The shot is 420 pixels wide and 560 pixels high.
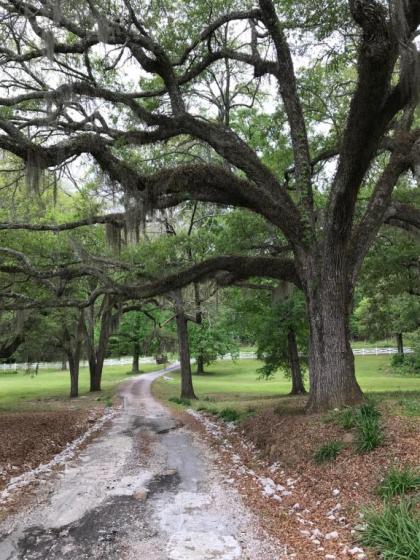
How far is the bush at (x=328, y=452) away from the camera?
260 inches

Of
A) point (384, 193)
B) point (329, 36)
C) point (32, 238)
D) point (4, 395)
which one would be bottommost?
point (4, 395)

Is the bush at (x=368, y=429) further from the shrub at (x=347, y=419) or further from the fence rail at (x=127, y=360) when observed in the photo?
the fence rail at (x=127, y=360)

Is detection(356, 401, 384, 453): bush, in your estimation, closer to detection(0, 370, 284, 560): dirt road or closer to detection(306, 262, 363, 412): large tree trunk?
detection(306, 262, 363, 412): large tree trunk

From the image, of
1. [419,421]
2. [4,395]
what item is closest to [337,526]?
[419,421]

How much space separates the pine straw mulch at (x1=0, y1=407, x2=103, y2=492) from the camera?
8.23 m

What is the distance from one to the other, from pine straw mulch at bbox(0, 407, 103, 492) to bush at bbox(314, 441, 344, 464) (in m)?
4.48

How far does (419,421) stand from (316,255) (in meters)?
3.61

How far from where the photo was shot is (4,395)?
102 feet

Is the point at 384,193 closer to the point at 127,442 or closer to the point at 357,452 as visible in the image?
the point at 357,452

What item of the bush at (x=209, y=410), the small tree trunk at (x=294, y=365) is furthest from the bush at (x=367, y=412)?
the small tree trunk at (x=294, y=365)

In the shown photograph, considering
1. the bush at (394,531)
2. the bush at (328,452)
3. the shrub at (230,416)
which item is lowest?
the shrub at (230,416)

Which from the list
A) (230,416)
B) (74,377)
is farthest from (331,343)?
(74,377)

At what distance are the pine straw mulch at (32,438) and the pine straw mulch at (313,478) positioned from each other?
132 inches

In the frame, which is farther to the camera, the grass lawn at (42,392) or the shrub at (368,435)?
the grass lawn at (42,392)
